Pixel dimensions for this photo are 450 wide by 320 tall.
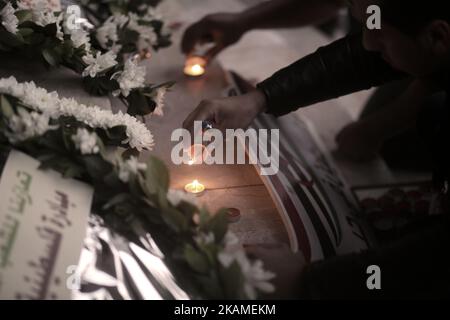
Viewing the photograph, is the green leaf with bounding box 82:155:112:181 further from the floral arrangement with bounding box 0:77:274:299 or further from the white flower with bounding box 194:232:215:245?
the white flower with bounding box 194:232:215:245

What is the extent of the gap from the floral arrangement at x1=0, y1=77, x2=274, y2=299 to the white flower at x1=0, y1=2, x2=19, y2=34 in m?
0.23

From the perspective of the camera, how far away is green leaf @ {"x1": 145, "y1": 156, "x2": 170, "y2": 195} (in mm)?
840

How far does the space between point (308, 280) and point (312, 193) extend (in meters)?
0.34

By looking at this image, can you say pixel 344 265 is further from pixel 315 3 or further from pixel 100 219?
pixel 315 3

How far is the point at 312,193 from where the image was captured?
1198 mm

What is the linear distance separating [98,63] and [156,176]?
1.42ft

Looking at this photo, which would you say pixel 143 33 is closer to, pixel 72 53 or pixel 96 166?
pixel 72 53

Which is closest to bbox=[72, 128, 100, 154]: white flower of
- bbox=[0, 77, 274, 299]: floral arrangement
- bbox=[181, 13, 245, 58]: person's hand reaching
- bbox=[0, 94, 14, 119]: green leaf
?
bbox=[0, 77, 274, 299]: floral arrangement

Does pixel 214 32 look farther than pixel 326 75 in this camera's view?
Yes

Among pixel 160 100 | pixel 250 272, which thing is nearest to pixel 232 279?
pixel 250 272

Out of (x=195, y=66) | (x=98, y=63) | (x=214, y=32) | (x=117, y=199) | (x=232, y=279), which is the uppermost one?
(x=214, y=32)

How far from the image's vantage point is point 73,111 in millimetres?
974

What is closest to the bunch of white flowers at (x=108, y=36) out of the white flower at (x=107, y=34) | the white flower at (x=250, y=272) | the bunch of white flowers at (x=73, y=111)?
the white flower at (x=107, y=34)

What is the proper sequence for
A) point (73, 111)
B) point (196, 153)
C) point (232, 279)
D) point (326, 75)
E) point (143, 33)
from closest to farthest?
point (232, 279), point (73, 111), point (196, 153), point (326, 75), point (143, 33)
